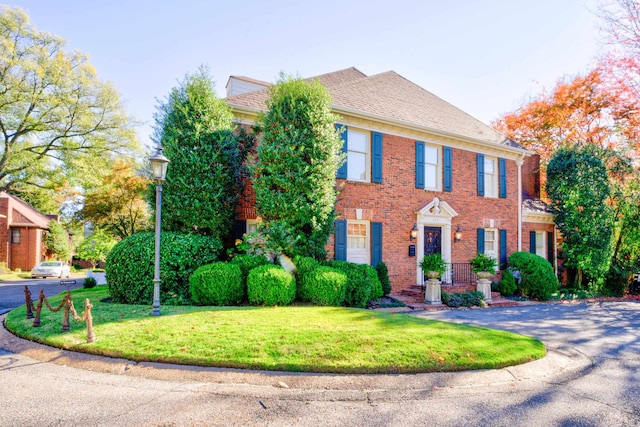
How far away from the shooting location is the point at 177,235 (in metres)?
9.34

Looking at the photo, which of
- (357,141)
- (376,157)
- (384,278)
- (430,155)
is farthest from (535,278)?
(357,141)

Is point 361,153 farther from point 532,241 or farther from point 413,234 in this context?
point 532,241

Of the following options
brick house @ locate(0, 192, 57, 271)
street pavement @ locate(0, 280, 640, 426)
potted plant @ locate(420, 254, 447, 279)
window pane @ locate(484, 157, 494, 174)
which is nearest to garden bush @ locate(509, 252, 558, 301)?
window pane @ locate(484, 157, 494, 174)

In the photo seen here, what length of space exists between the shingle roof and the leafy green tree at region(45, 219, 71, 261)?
26.7 metres

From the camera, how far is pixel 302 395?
4180 millimetres

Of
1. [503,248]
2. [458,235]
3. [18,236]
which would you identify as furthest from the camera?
[18,236]

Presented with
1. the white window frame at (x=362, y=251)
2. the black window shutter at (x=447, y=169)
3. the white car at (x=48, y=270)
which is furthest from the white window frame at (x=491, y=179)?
the white car at (x=48, y=270)

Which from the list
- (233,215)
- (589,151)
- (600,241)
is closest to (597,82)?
(589,151)

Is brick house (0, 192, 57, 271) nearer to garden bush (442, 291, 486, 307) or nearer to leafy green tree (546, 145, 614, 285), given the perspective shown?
garden bush (442, 291, 486, 307)

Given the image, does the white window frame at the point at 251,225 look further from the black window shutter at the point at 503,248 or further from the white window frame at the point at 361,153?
the black window shutter at the point at 503,248

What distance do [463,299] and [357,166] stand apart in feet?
17.6

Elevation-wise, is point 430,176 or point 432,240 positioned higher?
point 430,176

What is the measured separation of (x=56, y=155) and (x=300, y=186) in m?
20.9

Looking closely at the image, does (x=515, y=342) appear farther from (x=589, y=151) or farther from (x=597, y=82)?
(x=597, y=82)
